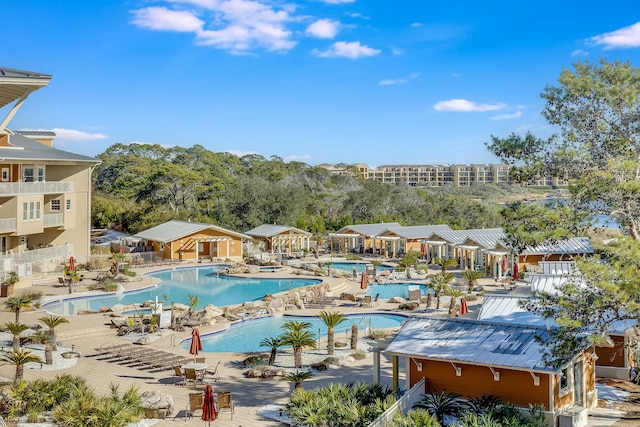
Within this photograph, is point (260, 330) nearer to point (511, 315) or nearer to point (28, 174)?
point (511, 315)

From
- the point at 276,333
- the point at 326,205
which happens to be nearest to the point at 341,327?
the point at 276,333

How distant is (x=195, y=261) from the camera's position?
4109 centimetres

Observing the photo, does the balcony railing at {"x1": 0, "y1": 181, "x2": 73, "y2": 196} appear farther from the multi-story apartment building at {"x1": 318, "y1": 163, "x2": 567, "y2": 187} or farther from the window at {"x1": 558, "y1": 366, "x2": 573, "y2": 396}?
the multi-story apartment building at {"x1": 318, "y1": 163, "x2": 567, "y2": 187}

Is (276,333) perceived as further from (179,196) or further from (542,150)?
(179,196)

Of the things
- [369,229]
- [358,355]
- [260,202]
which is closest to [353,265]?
[369,229]

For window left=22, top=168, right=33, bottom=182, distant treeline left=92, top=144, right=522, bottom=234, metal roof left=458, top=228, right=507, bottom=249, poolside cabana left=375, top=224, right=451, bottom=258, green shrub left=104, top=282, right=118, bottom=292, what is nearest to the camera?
green shrub left=104, top=282, right=118, bottom=292

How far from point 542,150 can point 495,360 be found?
4408mm

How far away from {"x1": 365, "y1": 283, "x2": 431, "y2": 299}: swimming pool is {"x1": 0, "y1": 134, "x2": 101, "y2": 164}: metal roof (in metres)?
18.3

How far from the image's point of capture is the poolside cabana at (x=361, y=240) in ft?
150

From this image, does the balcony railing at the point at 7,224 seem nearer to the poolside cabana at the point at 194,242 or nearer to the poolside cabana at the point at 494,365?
the poolside cabana at the point at 194,242

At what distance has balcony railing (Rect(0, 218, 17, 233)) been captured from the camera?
30.0 meters

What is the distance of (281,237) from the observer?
152 ft

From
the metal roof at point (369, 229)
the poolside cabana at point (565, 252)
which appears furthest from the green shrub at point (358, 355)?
the metal roof at point (369, 229)

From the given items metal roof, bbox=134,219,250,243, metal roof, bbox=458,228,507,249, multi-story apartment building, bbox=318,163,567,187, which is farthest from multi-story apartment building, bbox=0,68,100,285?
multi-story apartment building, bbox=318,163,567,187
